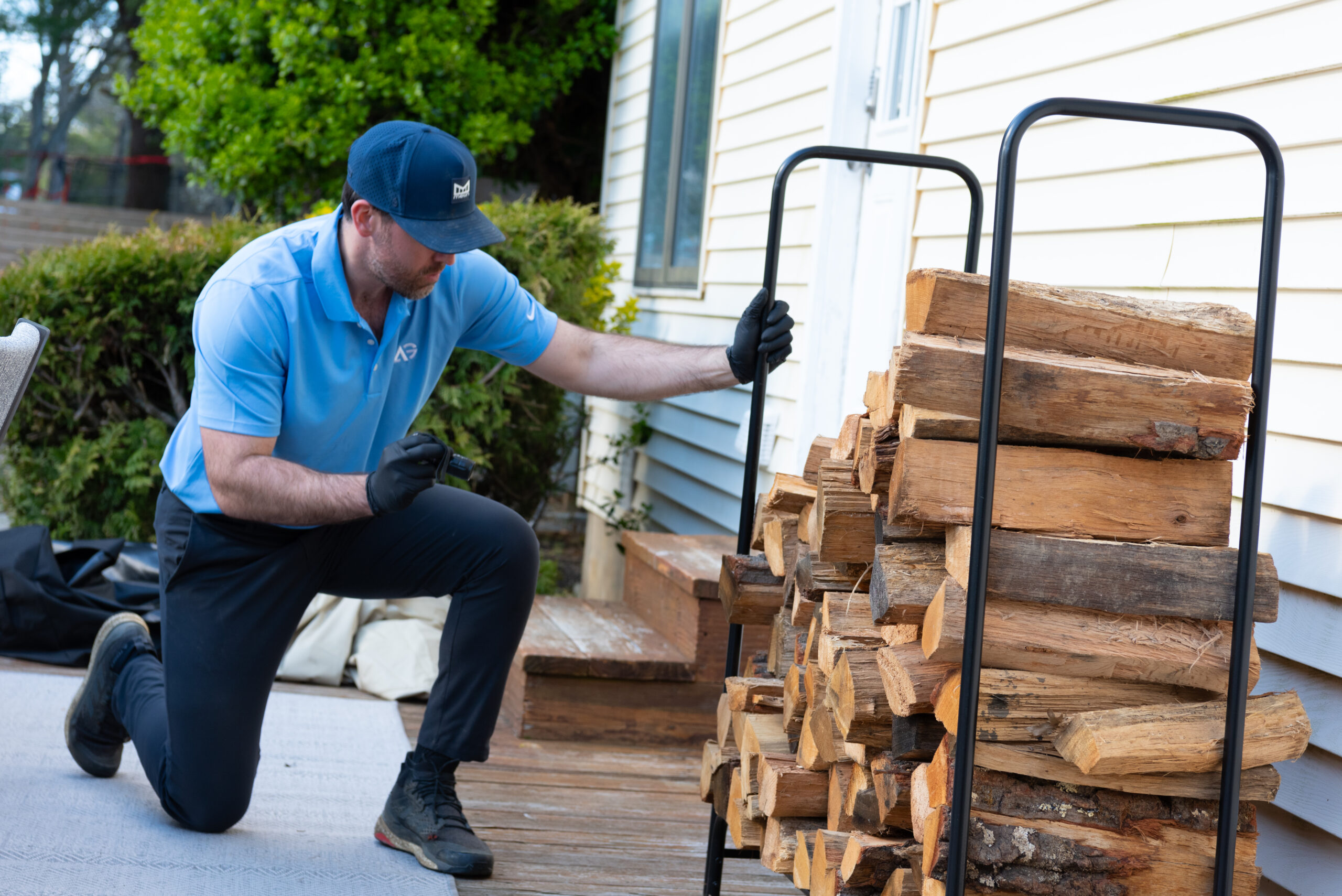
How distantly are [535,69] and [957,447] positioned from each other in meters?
6.25

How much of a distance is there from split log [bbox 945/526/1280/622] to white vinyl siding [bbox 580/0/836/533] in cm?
253

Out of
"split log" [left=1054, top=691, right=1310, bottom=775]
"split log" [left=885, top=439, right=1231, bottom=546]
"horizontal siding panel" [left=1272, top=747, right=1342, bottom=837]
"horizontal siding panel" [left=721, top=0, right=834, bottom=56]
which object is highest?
"horizontal siding panel" [left=721, top=0, right=834, bottom=56]

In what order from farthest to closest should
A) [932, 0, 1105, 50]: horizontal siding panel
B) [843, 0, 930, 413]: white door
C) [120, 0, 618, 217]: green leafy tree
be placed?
[120, 0, 618, 217]: green leafy tree → [843, 0, 930, 413]: white door → [932, 0, 1105, 50]: horizontal siding panel

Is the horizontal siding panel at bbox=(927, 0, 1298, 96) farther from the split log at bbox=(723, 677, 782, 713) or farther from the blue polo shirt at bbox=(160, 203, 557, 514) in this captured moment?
the split log at bbox=(723, 677, 782, 713)

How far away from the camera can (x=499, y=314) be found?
9.49 ft

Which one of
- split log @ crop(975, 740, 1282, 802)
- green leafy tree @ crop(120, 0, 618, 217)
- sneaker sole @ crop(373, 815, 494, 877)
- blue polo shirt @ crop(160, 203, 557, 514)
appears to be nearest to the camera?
split log @ crop(975, 740, 1282, 802)

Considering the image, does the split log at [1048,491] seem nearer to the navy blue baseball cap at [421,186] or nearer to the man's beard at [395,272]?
the navy blue baseball cap at [421,186]

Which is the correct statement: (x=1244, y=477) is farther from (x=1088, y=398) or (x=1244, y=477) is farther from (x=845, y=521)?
(x=845, y=521)

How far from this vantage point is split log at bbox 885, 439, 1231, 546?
1.69 m

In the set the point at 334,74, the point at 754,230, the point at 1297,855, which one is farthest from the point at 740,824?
the point at 334,74

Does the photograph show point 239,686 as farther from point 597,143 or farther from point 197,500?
point 597,143

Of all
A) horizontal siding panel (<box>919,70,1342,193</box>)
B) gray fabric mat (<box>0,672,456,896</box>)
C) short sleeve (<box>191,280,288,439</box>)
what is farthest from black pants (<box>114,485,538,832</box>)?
horizontal siding panel (<box>919,70,1342,193</box>)

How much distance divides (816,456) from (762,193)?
2.68 m

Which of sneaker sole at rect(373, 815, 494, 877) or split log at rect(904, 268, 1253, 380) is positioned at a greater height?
split log at rect(904, 268, 1253, 380)
